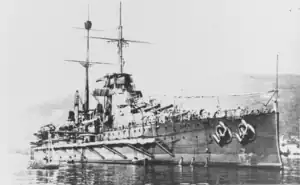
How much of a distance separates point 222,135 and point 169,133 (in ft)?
7.23

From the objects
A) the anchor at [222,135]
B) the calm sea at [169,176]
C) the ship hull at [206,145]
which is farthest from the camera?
the anchor at [222,135]

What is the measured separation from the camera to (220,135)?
18109 millimetres

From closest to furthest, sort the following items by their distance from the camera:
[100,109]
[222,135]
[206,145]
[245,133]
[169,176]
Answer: [169,176]
[245,133]
[222,135]
[206,145]
[100,109]

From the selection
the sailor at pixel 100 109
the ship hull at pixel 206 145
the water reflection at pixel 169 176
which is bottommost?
the water reflection at pixel 169 176

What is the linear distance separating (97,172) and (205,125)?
15.0ft

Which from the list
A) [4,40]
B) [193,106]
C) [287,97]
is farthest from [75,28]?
[287,97]

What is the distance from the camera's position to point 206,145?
59.8 feet

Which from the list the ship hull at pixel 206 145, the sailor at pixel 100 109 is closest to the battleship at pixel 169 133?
the ship hull at pixel 206 145

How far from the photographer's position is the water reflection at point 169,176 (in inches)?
575

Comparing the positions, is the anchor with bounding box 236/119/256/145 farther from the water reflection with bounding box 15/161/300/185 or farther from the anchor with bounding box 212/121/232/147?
the water reflection with bounding box 15/161/300/185

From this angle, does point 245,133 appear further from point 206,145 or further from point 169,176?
point 169,176

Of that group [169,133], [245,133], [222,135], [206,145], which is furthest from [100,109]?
[245,133]

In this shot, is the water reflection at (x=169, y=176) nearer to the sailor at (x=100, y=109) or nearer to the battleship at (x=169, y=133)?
the battleship at (x=169, y=133)

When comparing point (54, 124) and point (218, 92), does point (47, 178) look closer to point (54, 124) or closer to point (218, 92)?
point (54, 124)
